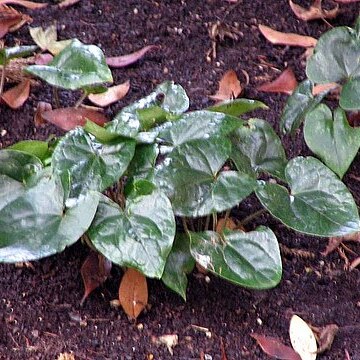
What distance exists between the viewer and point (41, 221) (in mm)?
1278

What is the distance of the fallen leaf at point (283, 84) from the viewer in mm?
1942

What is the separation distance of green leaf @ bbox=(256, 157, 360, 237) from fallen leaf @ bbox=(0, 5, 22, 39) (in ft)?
3.40

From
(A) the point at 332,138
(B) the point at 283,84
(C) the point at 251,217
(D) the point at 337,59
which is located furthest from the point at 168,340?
(B) the point at 283,84

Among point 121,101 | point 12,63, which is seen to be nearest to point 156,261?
point 121,101

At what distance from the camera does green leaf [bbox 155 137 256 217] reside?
52.4 inches

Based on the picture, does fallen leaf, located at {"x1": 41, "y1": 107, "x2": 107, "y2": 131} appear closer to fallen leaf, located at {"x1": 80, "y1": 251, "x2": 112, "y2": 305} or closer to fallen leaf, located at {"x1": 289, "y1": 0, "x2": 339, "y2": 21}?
fallen leaf, located at {"x1": 80, "y1": 251, "x2": 112, "y2": 305}

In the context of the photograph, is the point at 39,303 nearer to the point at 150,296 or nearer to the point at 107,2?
the point at 150,296

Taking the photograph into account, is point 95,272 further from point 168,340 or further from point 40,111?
point 40,111

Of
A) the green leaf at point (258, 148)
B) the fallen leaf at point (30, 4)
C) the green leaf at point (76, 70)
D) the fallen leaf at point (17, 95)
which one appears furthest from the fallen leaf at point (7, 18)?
the green leaf at point (258, 148)

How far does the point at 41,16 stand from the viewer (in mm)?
2129

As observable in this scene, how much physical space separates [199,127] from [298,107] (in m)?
0.35

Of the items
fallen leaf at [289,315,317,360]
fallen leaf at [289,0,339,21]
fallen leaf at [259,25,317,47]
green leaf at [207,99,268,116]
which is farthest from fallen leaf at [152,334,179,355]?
fallen leaf at [289,0,339,21]

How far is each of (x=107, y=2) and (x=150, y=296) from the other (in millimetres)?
1031

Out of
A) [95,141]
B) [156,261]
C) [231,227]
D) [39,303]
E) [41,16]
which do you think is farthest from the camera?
[41,16]
